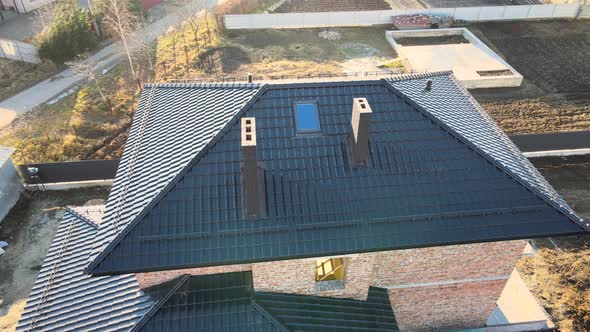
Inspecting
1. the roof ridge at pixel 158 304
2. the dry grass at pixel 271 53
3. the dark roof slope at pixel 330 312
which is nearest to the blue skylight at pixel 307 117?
the dark roof slope at pixel 330 312

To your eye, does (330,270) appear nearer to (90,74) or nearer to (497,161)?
(497,161)

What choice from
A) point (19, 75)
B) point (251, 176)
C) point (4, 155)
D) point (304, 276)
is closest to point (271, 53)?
point (19, 75)

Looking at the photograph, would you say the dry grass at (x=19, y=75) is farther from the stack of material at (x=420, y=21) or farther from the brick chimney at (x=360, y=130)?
the stack of material at (x=420, y=21)

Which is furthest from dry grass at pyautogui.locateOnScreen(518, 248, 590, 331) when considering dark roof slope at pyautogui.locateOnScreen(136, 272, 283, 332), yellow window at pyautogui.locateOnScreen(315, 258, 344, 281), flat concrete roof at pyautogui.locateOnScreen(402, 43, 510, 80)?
flat concrete roof at pyautogui.locateOnScreen(402, 43, 510, 80)

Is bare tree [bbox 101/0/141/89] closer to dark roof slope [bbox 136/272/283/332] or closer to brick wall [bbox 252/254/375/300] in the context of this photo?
dark roof slope [bbox 136/272/283/332]

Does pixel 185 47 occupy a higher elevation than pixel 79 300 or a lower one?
lower

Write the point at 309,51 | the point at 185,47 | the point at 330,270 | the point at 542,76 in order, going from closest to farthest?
1. the point at 330,270
2. the point at 542,76
3. the point at 309,51
4. the point at 185,47

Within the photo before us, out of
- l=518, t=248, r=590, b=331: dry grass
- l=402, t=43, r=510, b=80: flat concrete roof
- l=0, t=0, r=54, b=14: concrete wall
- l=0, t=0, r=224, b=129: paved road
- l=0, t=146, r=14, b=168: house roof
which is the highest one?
l=0, t=0, r=54, b=14: concrete wall
